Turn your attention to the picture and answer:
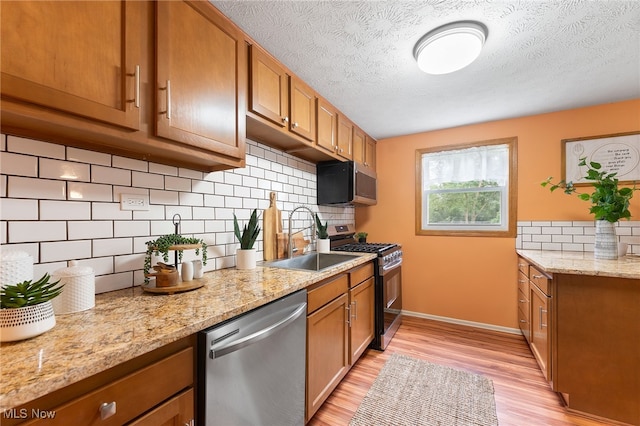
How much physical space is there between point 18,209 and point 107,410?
790mm

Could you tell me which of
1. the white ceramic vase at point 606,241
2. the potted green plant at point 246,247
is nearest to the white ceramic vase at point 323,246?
the potted green plant at point 246,247

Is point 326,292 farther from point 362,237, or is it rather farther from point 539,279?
point 362,237

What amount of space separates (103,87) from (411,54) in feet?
5.34

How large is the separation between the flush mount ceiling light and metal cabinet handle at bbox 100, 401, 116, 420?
2.00 meters

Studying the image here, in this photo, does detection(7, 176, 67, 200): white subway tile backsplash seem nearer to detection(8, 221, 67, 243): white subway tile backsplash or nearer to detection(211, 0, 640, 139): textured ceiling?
detection(8, 221, 67, 243): white subway tile backsplash

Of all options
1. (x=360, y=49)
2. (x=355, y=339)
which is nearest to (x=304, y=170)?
(x=360, y=49)

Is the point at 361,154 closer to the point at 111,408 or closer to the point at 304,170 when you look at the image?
the point at 304,170

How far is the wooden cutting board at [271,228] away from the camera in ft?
6.54

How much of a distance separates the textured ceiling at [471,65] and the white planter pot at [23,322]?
142 cm

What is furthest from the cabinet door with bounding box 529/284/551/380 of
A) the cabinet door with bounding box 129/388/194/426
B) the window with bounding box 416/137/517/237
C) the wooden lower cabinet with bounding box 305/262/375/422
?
the cabinet door with bounding box 129/388/194/426

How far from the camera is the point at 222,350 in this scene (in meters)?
0.89

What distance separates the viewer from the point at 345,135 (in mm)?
2621

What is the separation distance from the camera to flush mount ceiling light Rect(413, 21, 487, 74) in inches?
56.2

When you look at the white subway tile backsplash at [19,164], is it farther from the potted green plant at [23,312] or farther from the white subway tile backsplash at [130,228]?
the potted green plant at [23,312]
